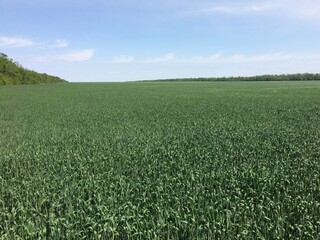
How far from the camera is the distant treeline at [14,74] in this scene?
2689 inches

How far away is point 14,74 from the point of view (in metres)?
72.5

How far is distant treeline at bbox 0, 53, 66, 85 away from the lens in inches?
2689

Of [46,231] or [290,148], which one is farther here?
[290,148]

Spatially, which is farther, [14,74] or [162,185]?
[14,74]

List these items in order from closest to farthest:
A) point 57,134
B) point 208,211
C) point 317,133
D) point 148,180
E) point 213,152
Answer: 1. point 208,211
2. point 148,180
3. point 213,152
4. point 317,133
5. point 57,134

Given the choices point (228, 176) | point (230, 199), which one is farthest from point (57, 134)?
point (230, 199)

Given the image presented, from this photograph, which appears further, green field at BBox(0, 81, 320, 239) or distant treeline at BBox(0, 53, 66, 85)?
distant treeline at BBox(0, 53, 66, 85)

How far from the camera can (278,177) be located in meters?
7.12

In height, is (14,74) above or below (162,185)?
above

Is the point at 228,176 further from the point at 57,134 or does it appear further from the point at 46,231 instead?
the point at 57,134

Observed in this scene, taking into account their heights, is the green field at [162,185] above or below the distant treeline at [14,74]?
below

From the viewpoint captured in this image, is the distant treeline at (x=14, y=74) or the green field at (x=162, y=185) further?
the distant treeline at (x=14, y=74)

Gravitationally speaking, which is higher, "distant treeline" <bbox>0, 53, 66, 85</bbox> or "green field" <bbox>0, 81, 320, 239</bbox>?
"distant treeline" <bbox>0, 53, 66, 85</bbox>

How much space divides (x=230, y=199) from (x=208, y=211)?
86 cm
